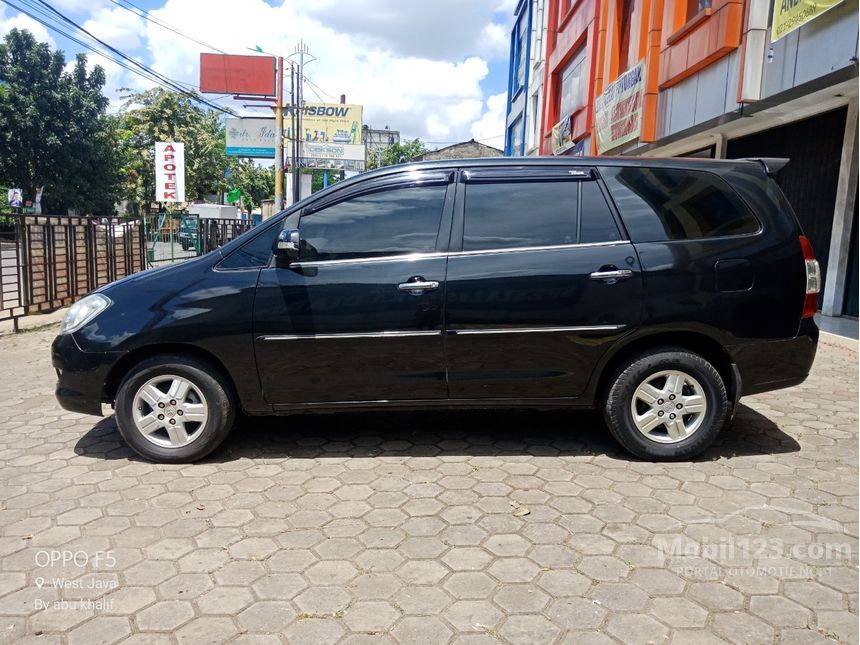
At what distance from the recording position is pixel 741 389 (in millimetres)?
3992

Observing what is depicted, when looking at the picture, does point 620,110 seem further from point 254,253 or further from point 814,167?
point 254,253

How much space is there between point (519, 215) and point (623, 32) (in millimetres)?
14146

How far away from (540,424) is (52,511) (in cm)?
318

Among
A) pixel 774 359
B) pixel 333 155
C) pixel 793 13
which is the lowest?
pixel 774 359

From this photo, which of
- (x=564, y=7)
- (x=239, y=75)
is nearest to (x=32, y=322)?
(x=564, y=7)

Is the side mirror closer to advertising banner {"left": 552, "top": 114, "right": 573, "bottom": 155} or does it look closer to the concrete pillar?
the concrete pillar

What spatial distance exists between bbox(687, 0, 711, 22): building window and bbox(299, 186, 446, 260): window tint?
974 centimetres

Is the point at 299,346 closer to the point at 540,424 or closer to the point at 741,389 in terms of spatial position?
the point at 540,424

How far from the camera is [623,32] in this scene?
1576cm

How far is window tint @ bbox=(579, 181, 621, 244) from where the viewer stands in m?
3.94

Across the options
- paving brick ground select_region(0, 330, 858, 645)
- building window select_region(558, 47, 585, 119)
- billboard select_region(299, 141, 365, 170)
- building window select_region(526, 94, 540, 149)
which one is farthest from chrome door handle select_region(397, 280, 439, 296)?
billboard select_region(299, 141, 365, 170)

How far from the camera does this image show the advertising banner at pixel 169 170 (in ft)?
58.9

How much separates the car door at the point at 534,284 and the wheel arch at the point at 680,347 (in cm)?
16

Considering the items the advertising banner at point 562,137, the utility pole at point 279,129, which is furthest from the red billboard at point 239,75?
the advertising banner at point 562,137
